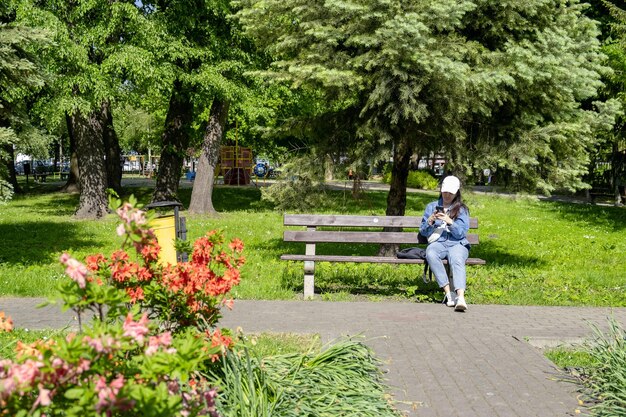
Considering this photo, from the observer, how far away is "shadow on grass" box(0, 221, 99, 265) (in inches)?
456

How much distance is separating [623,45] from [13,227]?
15.4 m

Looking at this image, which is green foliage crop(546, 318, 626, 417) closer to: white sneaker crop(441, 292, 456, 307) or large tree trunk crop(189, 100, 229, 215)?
white sneaker crop(441, 292, 456, 307)

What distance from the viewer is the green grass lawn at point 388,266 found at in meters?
8.84

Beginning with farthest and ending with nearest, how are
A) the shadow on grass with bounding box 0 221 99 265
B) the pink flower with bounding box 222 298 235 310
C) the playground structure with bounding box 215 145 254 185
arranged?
the playground structure with bounding box 215 145 254 185, the shadow on grass with bounding box 0 221 99 265, the pink flower with bounding box 222 298 235 310

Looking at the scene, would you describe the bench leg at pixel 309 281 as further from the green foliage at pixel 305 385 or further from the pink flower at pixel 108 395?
the pink flower at pixel 108 395

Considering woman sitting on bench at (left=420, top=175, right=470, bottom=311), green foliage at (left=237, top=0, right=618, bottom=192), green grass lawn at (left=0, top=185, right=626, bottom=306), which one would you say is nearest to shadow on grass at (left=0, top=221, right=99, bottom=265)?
green grass lawn at (left=0, top=185, right=626, bottom=306)

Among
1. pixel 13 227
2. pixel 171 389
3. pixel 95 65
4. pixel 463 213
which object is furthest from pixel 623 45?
pixel 171 389

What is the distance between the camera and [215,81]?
17.4m

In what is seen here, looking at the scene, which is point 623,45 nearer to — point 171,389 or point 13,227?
point 13,227

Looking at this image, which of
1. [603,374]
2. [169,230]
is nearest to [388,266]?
[169,230]

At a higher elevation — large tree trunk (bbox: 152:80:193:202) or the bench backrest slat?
large tree trunk (bbox: 152:80:193:202)

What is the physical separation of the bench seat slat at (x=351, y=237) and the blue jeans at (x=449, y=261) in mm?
404

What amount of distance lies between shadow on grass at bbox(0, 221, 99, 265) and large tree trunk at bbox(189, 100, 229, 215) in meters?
3.86

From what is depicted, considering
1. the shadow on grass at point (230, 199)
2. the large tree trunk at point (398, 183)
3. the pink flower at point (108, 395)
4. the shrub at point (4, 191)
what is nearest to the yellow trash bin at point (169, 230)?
the shrub at point (4, 191)
